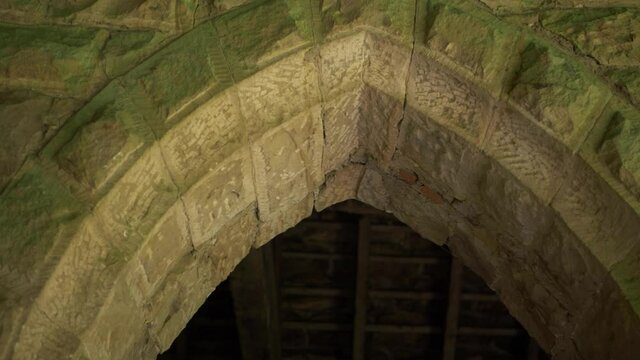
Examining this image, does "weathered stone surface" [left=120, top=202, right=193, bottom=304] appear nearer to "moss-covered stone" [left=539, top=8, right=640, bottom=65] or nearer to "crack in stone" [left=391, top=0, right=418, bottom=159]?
"crack in stone" [left=391, top=0, right=418, bottom=159]

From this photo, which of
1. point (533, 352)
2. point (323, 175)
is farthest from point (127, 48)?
point (533, 352)

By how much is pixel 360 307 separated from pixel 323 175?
11.2 ft

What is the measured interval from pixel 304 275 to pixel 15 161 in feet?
13.3

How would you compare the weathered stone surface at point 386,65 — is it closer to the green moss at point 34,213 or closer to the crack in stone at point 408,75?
the crack in stone at point 408,75

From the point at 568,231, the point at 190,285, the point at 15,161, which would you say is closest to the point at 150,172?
the point at 15,161

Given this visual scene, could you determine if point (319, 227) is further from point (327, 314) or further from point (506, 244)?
point (506, 244)

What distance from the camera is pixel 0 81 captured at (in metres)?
2.13

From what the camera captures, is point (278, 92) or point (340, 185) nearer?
point (278, 92)

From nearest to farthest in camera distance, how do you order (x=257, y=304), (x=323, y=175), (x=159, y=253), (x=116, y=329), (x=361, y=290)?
(x=116, y=329), (x=159, y=253), (x=323, y=175), (x=257, y=304), (x=361, y=290)

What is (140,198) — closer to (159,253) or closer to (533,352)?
(159,253)

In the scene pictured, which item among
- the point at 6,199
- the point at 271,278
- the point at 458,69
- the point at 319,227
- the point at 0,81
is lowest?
the point at 6,199

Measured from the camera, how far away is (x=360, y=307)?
19.6 ft

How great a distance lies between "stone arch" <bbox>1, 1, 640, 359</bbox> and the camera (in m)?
2.04

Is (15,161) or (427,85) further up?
(427,85)
